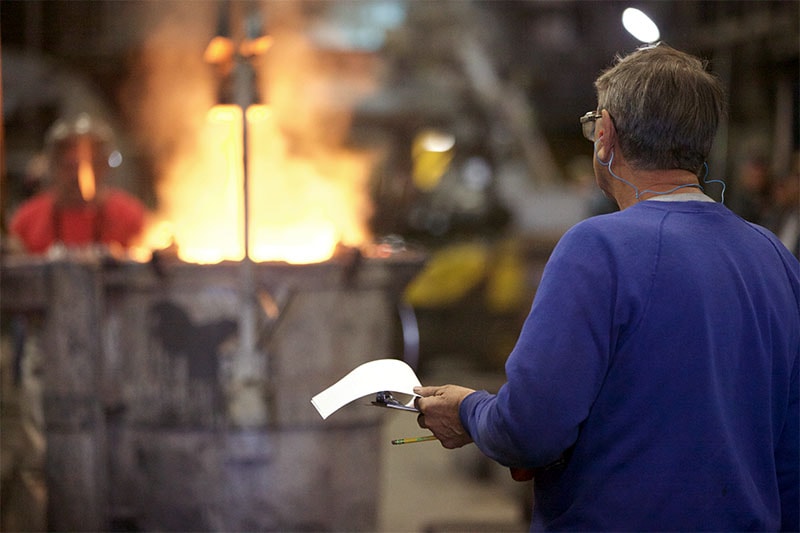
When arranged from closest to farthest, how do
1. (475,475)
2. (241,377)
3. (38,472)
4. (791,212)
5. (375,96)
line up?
(241,377) → (38,472) → (791,212) → (475,475) → (375,96)

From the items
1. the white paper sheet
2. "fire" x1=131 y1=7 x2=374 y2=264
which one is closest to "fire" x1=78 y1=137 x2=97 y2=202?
"fire" x1=131 y1=7 x2=374 y2=264

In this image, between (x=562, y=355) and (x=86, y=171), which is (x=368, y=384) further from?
(x=86, y=171)

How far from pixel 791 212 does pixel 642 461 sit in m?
3.27

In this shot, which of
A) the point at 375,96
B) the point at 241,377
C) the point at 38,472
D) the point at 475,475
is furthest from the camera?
the point at 375,96

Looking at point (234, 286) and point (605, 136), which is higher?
point (605, 136)

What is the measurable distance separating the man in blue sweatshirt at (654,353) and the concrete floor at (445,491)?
9.10 feet

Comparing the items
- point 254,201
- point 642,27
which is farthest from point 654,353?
point 254,201

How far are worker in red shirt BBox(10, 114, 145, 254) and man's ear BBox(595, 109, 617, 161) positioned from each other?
348cm

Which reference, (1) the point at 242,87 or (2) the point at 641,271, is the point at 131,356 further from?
(2) the point at 641,271

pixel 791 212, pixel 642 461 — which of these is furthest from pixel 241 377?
pixel 791 212

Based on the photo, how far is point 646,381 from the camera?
5.32 ft

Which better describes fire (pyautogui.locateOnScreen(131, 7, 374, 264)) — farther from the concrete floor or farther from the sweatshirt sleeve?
Result: the sweatshirt sleeve

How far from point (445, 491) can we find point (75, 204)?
2808mm

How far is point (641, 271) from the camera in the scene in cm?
162
